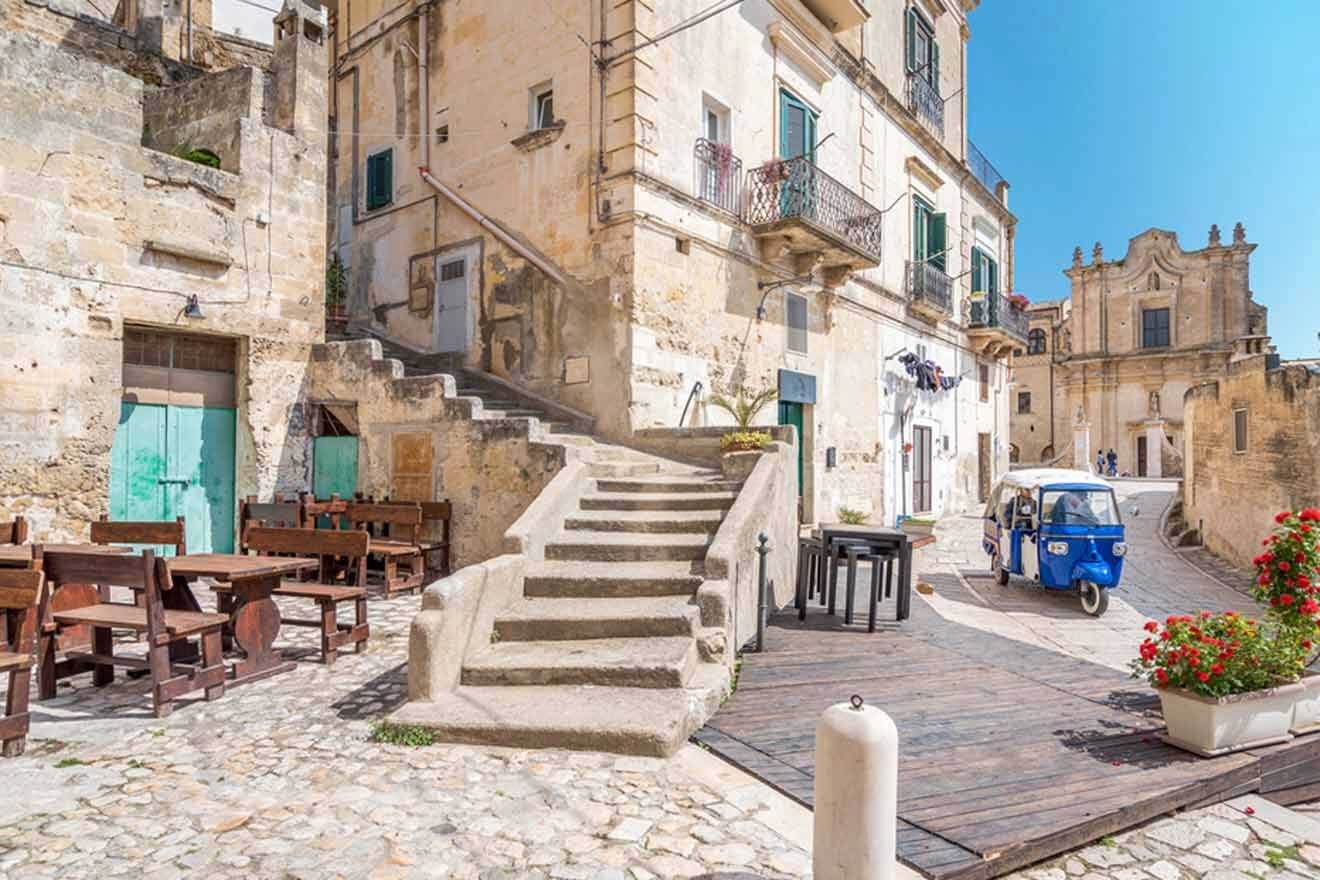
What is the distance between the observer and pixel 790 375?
1330 cm

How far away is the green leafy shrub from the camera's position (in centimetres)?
872

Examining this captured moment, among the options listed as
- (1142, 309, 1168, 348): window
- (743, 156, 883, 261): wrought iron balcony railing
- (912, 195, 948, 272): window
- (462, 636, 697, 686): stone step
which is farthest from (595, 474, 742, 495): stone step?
(1142, 309, 1168, 348): window

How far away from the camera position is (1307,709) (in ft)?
15.4

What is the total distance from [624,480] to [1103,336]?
1459 inches

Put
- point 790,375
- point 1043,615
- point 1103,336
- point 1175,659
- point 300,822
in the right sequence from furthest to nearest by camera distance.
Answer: point 1103,336, point 790,375, point 1043,615, point 1175,659, point 300,822

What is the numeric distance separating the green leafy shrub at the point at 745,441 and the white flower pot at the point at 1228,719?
475cm

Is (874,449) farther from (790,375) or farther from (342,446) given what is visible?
(342,446)

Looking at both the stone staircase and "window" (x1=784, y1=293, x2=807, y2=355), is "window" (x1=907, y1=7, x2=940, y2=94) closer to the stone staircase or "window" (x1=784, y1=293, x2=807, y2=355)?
"window" (x1=784, y1=293, x2=807, y2=355)

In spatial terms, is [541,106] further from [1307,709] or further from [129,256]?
[1307,709]

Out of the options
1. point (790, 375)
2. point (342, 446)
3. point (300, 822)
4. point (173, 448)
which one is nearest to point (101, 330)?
point (173, 448)

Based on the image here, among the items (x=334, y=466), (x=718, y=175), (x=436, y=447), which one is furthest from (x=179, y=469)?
(x=718, y=175)

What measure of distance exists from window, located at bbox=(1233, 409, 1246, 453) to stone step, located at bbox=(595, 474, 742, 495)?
13.1m

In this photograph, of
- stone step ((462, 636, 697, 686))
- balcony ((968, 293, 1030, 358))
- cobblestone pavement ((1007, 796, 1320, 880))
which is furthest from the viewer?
balcony ((968, 293, 1030, 358))

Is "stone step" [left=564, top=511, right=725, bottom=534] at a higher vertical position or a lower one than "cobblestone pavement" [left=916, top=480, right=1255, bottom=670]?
higher
